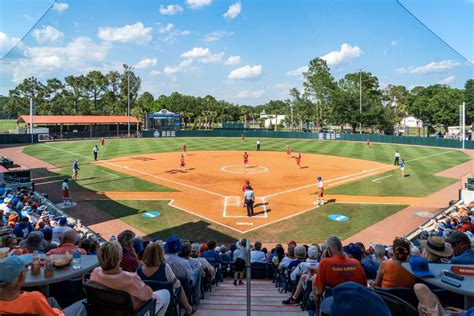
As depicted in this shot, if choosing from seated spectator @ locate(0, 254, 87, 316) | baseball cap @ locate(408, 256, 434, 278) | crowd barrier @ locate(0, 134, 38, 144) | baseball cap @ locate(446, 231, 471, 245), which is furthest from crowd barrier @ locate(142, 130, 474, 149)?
seated spectator @ locate(0, 254, 87, 316)

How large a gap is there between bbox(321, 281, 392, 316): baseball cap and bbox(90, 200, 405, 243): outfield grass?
13.4 m

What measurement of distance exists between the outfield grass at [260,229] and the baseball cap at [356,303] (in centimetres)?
1344

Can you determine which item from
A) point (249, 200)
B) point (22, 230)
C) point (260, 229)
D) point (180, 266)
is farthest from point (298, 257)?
point (249, 200)

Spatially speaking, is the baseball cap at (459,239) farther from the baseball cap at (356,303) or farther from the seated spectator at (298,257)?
the baseball cap at (356,303)

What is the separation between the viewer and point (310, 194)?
23891 mm

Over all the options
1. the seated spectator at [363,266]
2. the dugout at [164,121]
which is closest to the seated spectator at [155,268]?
the seated spectator at [363,266]

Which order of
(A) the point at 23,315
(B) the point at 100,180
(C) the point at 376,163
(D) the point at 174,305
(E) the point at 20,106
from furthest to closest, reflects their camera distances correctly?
1. (E) the point at 20,106
2. (C) the point at 376,163
3. (B) the point at 100,180
4. (D) the point at 174,305
5. (A) the point at 23,315

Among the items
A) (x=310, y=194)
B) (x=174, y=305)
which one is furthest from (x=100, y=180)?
(x=174, y=305)

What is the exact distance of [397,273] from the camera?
522 centimetres

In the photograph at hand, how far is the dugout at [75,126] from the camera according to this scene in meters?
71.6

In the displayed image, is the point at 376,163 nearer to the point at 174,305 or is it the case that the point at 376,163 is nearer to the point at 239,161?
the point at 239,161

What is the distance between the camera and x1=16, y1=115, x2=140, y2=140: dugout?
71.6m

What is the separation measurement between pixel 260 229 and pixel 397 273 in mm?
12095

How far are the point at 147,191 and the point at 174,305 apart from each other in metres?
20.2
